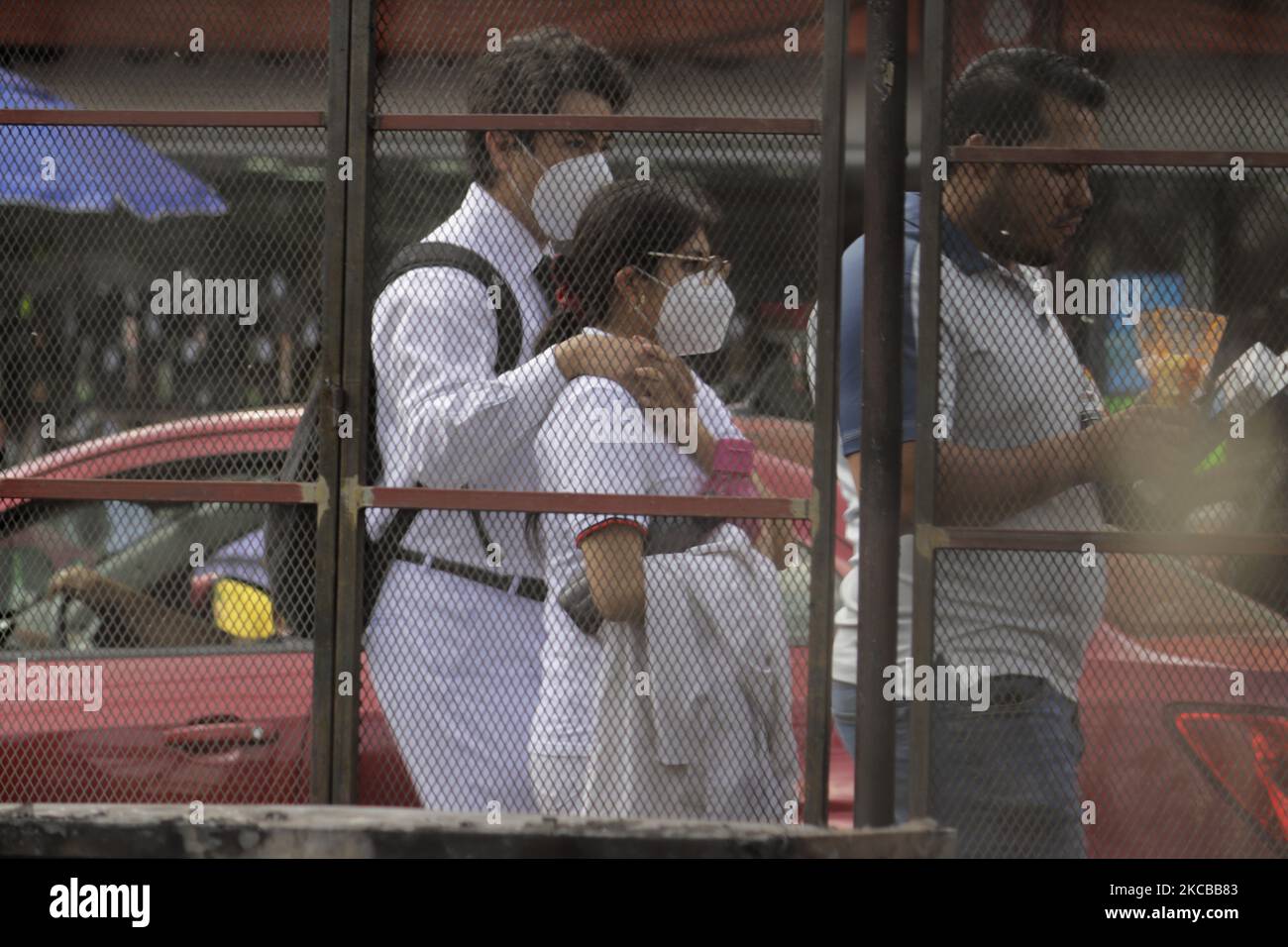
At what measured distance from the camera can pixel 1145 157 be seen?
12.6 ft

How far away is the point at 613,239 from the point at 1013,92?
32.3 inches

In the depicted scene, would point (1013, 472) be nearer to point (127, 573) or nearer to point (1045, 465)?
point (1045, 465)

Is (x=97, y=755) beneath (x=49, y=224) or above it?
beneath

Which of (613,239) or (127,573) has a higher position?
(613,239)

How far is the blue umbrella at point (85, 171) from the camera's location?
392cm

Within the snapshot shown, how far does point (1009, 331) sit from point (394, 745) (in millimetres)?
1463

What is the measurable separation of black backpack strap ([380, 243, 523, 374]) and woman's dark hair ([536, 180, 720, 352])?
5 cm

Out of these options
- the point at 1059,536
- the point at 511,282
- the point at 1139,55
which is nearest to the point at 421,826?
the point at 511,282

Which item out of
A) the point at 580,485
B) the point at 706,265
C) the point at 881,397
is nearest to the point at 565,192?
the point at 706,265

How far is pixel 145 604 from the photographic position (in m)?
3.90

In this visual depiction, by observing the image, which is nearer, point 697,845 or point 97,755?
point 697,845

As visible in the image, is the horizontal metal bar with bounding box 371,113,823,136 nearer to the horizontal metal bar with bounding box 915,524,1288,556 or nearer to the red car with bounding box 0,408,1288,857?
the red car with bounding box 0,408,1288,857
